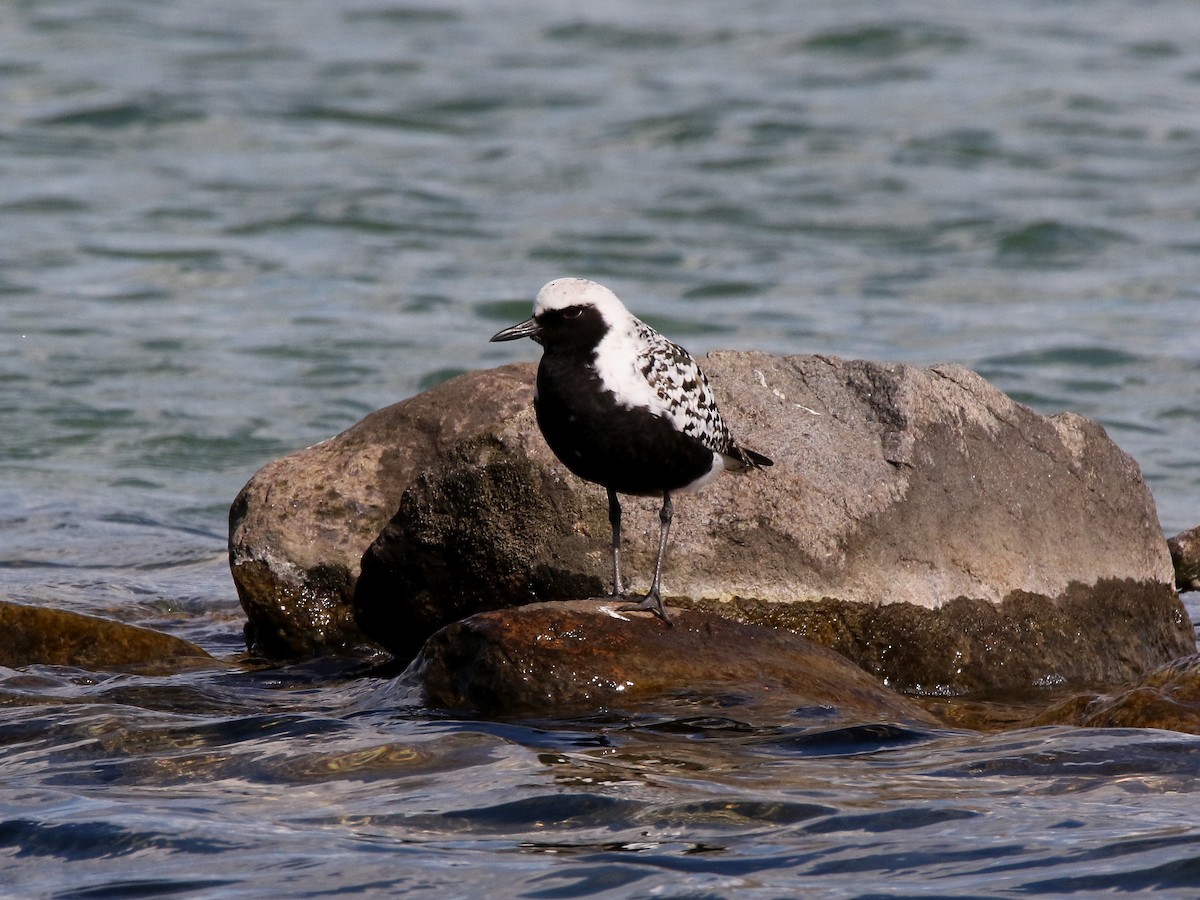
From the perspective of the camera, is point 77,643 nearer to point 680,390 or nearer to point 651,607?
point 651,607

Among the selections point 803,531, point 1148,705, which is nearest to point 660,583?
point 803,531

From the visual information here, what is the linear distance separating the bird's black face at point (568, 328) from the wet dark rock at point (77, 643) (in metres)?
2.70

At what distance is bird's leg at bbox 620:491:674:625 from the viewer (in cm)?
722

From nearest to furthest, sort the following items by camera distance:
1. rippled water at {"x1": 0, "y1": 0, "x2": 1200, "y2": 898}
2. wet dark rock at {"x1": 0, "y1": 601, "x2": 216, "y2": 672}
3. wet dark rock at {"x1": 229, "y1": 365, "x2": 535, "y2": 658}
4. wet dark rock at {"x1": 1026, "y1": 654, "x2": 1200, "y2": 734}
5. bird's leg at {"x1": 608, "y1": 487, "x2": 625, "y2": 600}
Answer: rippled water at {"x1": 0, "y1": 0, "x2": 1200, "y2": 898} < wet dark rock at {"x1": 1026, "y1": 654, "x2": 1200, "y2": 734} < bird's leg at {"x1": 608, "y1": 487, "x2": 625, "y2": 600} < wet dark rock at {"x1": 0, "y1": 601, "x2": 216, "y2": 672} < wet dark rock at {"x1": 229, "y1": 365, "x2": 535, "y2": 658}

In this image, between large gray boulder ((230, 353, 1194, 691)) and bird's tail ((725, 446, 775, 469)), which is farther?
large gray boulder ((230, 353, 1194, 691))

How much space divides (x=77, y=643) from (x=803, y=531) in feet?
11.9

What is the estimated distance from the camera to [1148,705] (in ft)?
22.7

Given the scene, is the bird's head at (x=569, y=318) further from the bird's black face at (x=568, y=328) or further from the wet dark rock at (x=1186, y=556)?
the wet dark rock at (x=1186, y=556)

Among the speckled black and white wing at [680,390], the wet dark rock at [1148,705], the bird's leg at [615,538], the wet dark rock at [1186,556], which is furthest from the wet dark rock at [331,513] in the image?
the wet dark rock at [1186,556]

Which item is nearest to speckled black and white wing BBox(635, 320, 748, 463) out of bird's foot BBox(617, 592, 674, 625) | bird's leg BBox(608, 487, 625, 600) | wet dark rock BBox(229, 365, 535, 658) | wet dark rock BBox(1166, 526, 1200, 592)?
bird's leg BBox(608, 487, 625, 600)

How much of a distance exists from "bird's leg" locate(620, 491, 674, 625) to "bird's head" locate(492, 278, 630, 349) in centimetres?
80

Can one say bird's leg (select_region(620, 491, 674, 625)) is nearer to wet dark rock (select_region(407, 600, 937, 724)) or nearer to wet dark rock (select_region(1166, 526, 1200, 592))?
wet dark rock (select_region(407, 600, 937, 724))

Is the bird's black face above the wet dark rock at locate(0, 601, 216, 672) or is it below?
above

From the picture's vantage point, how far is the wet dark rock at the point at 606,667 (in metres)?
6.92
